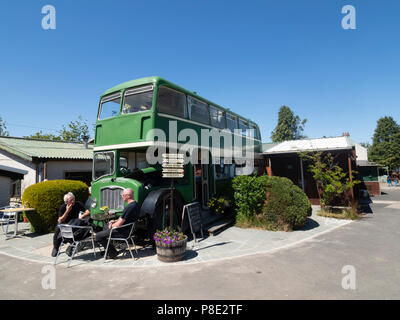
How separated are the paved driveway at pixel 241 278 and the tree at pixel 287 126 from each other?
42.6 m

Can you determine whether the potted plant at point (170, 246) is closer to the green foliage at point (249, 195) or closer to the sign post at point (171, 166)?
the sign post at point (171, 166)

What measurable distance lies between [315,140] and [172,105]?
10724mm

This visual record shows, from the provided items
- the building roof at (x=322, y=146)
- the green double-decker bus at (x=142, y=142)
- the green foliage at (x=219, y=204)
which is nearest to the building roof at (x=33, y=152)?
the green double-decker bus at (x=142, y=142)

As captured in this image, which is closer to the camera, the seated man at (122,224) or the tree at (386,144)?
the seated man at (122,224)

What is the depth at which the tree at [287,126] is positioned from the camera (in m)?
46.0

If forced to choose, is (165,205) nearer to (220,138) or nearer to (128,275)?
(128,275)

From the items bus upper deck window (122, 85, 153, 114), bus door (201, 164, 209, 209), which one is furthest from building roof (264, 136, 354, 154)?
bus upper deck window (122, 85, 153, 114)

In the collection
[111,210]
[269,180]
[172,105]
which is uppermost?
[172,105]

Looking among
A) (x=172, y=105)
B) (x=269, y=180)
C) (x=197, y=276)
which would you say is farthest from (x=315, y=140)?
(x=197, y=276)

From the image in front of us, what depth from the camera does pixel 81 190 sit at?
898 centimetres

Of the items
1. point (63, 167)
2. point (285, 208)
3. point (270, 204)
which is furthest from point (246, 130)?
point (63, 167)

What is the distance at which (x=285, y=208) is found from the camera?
7.75 meters
